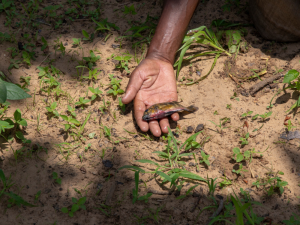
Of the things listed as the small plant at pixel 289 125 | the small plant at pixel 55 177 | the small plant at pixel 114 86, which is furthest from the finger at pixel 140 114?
the small plant at pixel 289 125

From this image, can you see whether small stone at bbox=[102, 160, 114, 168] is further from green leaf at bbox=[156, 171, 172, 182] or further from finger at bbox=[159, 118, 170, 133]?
finger at bbox=[159, 118, 170, 133]

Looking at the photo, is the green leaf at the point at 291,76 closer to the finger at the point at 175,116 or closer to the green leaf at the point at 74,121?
the finger at the point at 175,116

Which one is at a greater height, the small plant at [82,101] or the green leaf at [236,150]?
the green leaf at [236,150]

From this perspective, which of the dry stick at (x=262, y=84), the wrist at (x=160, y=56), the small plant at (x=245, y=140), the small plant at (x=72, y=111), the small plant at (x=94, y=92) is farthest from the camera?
the wrist at (x=160, y=56)

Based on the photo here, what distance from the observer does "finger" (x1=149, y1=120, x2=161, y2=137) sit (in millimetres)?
2734

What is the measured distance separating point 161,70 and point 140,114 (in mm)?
745

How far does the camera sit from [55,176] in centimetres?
238

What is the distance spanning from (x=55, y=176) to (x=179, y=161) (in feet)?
4.03

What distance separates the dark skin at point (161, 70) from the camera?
2.83 meters

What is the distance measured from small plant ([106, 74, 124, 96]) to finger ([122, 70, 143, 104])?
25 centimetres

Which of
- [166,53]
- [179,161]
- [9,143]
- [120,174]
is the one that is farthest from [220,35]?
[9,143]

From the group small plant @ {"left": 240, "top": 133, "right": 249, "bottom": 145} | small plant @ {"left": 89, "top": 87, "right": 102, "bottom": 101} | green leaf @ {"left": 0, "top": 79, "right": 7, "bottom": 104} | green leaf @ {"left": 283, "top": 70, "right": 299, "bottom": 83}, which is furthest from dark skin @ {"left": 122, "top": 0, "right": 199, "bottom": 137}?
green leaf @ {"left": 283, "top": 70, "right": 299, "bottom": 83}

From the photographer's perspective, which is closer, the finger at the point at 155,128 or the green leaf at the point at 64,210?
the green leaf at the point at 64,210

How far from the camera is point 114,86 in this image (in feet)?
10.2
